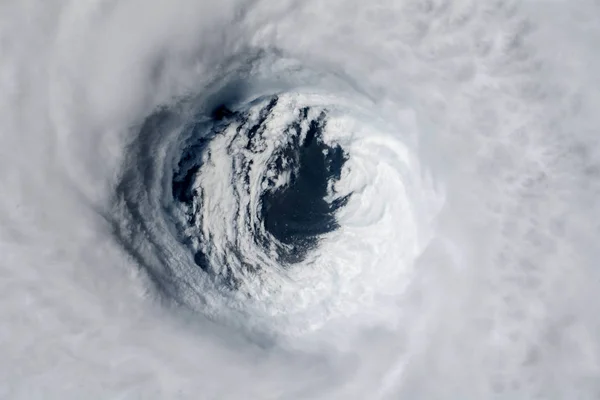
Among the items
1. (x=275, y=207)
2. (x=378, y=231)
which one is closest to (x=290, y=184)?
(x=275, y=207)

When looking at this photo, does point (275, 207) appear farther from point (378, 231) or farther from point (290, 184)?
point (378, 231)

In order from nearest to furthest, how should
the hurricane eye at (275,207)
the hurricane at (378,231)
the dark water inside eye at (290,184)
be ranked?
the hurricane at (378,231) → the hurricane eye at (275,207) → the dark water inside eye at (290,184)

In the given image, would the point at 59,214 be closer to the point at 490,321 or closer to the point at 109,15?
the point at 109,15

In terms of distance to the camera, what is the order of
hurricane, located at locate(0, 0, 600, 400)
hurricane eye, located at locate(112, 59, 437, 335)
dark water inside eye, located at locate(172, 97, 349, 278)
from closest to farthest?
hurricane, located at locate(0, 0, 600, 400), hurricane eye, located at locate(112, 59, 437, 335), dark water inside eye, located at locate(172, 97, 349, 278)

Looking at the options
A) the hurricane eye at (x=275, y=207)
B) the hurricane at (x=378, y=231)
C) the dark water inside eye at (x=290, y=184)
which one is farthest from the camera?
the dark water inside eye at (x=290, y=184)

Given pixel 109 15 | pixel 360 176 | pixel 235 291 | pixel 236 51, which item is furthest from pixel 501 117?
pixel 109 15

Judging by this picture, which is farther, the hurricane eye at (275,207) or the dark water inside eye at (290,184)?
the dark water inside eye at (290,184)
